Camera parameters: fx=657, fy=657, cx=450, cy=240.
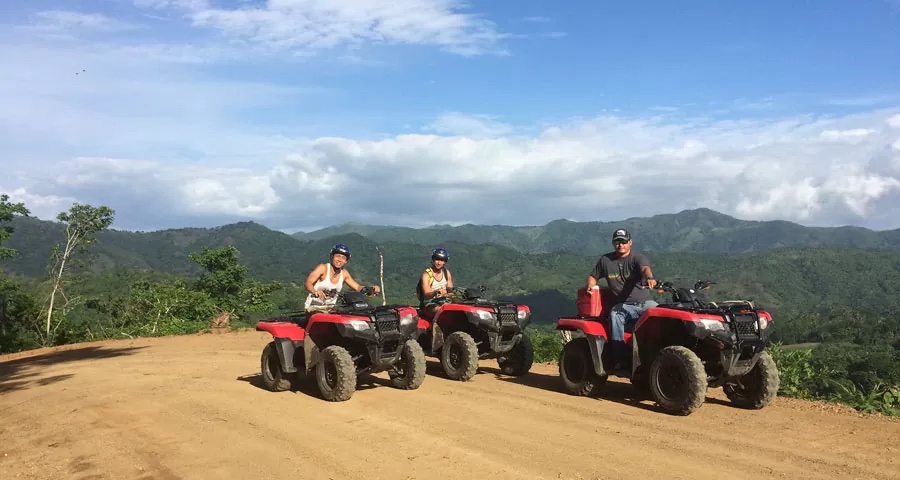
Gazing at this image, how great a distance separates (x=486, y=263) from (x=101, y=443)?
6519 inches

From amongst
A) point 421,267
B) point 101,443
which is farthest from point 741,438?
point 421,267

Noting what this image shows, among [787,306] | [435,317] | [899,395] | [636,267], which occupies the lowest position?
[787,306]

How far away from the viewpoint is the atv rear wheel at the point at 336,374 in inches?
313

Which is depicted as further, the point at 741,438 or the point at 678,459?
the point at 741,438

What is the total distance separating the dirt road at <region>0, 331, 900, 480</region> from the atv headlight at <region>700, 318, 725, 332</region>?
0.98 metres

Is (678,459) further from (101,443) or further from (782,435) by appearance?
(101,443)

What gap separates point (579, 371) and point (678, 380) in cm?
158

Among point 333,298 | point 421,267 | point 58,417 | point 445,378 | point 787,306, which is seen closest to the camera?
point 58,417

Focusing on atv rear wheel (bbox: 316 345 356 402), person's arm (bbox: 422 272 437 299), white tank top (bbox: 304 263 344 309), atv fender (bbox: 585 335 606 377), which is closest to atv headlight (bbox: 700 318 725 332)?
atv fender (bbox: 585 335 606 377)

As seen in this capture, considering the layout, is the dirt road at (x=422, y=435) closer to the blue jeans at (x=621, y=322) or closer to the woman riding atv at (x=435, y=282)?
the blue jeans at (x=621, y=322)

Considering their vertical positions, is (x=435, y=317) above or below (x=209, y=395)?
above

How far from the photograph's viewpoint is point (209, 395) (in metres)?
8.54

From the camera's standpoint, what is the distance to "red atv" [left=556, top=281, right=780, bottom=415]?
278 inches

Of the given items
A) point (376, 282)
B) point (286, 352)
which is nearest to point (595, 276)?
point (286, 352)
